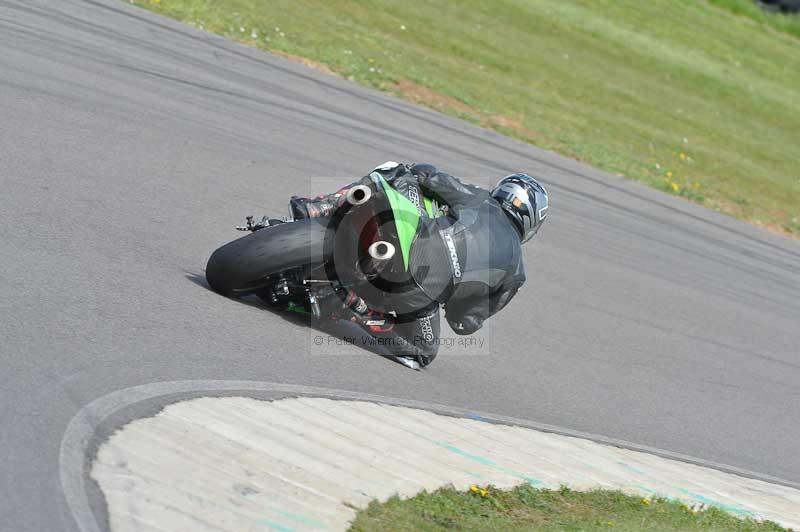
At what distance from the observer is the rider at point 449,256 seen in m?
6.48

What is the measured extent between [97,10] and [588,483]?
30.9ft

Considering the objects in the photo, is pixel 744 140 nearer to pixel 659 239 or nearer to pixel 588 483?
pixel 659 239

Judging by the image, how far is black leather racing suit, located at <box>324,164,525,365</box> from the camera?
21.2 feet

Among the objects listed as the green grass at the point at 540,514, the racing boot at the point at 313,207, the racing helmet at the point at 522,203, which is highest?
the racing helmet at the point at 522,203

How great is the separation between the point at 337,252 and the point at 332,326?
2.53 ft

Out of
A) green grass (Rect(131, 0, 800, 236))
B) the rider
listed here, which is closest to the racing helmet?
the rider

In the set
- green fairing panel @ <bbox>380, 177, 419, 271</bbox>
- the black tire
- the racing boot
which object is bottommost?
the black tire

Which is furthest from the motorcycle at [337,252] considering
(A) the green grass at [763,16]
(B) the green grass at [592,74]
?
(A) the green grass at [763,16]

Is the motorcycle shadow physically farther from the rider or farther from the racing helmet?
the racing helmet

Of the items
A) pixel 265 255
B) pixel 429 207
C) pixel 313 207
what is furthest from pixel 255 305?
pixel 429 207

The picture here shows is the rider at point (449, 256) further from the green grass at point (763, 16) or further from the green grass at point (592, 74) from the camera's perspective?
the green grass at point (763, 16)

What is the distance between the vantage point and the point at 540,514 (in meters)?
5.49

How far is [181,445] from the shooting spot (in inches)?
177

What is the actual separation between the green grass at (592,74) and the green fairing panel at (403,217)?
9.37 metres
